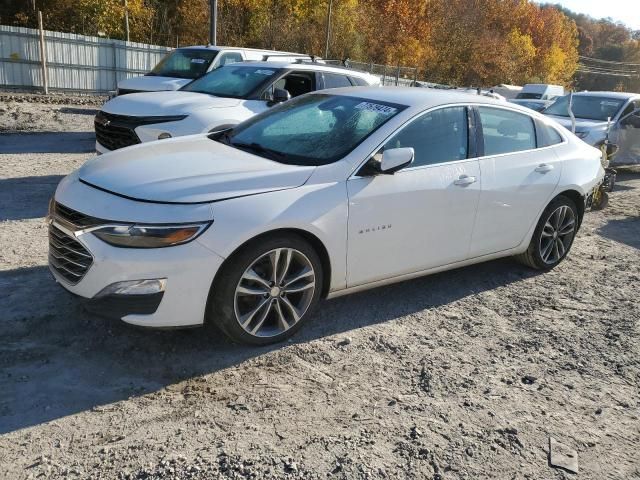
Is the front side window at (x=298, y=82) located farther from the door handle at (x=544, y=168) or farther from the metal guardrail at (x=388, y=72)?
the metal guardrail at (x=388, y=72)

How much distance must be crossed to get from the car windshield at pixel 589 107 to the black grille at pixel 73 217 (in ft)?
35.2

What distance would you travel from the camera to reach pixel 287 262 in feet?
12.5

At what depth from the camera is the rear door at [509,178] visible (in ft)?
16.0

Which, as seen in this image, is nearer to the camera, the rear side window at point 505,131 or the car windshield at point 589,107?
the rear side window at point 505,131

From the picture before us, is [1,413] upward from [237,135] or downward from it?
downward

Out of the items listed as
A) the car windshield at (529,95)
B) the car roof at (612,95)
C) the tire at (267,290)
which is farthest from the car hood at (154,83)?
Result: the car windshield at (529,95)

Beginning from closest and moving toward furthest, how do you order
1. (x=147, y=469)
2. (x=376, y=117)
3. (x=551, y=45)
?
(x=147, y=469), (x=376, y=117), (x=551, y=45)

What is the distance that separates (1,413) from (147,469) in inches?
35.8

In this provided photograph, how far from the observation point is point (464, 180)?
182 inches

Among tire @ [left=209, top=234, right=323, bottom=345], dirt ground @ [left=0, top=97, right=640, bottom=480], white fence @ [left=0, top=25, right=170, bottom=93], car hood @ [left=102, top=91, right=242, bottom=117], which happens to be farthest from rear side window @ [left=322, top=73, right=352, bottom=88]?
white fence @ [left=0, top=25, right=170, bottom=93]

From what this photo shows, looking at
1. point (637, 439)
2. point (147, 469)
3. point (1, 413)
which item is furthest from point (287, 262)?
point (637, 439)

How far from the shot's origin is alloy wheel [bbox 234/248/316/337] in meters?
3.72

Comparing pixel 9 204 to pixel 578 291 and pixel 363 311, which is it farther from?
pixel 578 291

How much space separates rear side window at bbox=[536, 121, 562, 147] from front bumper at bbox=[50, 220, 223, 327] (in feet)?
11.3
